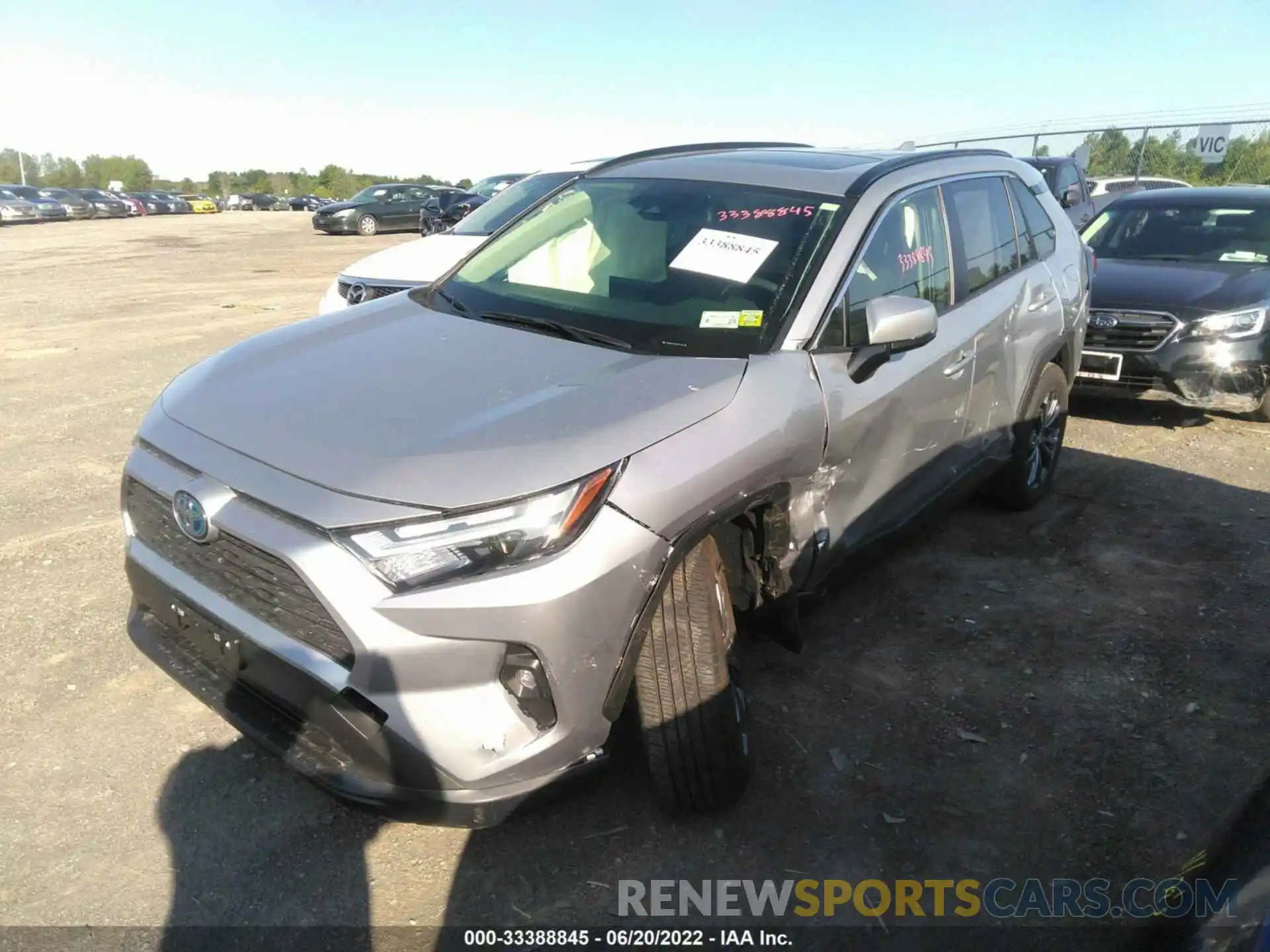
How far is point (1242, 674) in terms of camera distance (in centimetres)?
356

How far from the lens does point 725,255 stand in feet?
10.4

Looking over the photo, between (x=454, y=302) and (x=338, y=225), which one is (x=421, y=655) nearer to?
(x=454, y=302)

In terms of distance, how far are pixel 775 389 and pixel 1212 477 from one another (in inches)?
172

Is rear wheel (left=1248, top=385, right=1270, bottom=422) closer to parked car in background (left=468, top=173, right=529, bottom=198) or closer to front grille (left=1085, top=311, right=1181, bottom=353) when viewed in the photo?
front grille (left=1085, top=311, right=1181, bottom=353)

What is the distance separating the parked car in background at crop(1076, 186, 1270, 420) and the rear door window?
8.45ft

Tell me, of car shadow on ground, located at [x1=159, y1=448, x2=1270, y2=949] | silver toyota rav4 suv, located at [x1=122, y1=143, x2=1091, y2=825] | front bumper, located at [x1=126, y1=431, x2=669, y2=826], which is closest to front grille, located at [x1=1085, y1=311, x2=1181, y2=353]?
car shadow on ground, located at [x1=159, y1=448, x2=1270, y2=949]

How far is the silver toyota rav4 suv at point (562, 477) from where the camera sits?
2123mm

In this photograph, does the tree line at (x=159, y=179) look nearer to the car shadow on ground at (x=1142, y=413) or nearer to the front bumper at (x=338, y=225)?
the front bumper at (x=338, y=225)

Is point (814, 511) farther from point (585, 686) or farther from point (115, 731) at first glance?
point (115, 731)

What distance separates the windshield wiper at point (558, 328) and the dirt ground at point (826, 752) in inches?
50.0

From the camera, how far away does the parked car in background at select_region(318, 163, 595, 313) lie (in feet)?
22.0

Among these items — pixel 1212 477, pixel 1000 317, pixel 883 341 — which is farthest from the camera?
pixel 1212 477

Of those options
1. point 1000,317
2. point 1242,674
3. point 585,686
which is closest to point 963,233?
point 1000,317

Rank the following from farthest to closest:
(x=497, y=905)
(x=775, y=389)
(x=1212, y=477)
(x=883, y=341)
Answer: (x=1212, y=477)
(x=883, y=341)
(x=775, y=389)
(x=497, y=905)
